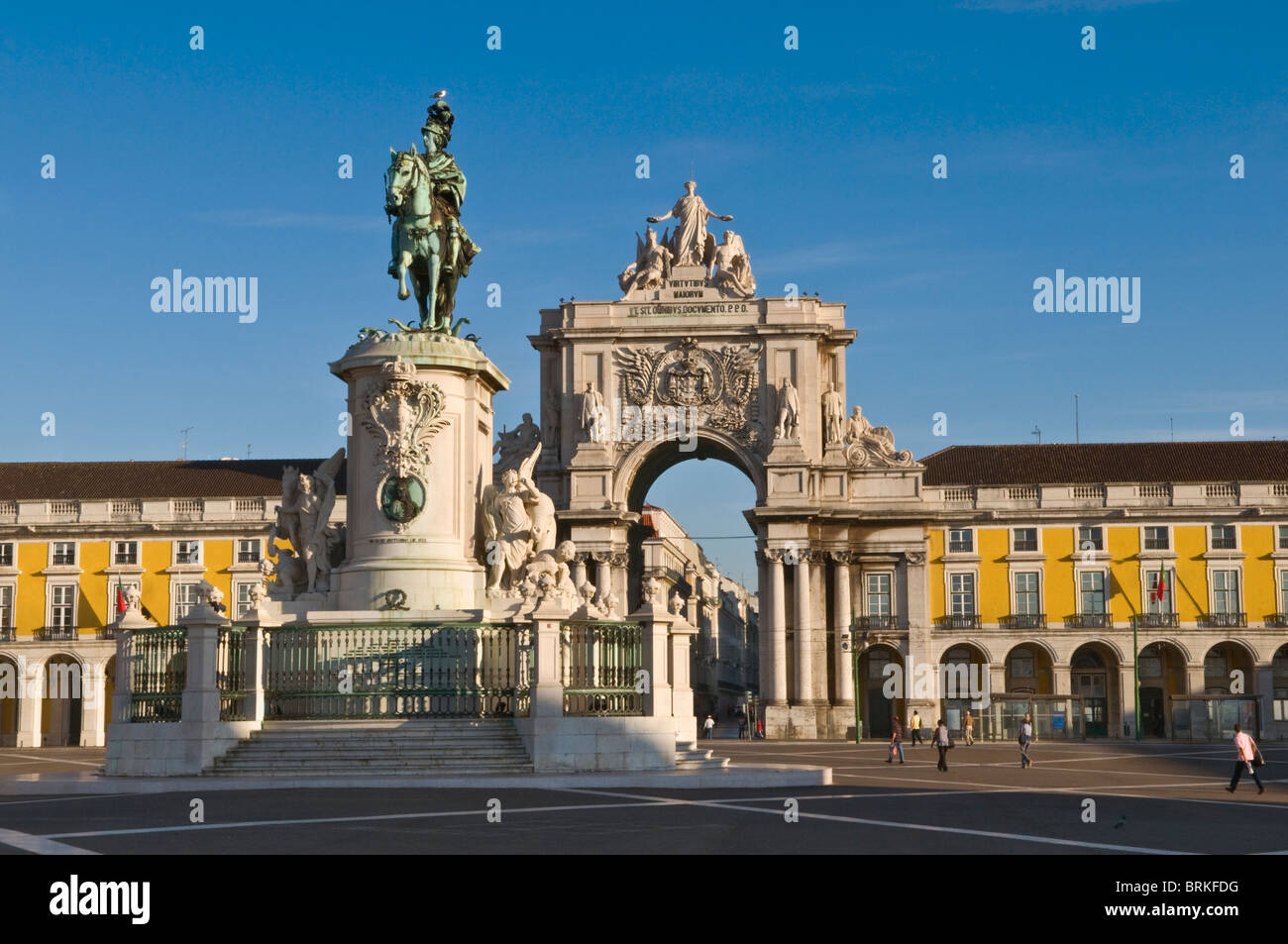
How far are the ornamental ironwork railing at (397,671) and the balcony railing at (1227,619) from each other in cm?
5850

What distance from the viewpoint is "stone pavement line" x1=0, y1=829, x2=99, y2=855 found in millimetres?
14664

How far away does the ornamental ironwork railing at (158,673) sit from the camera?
24047mm

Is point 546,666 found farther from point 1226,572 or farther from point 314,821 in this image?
point 1226,572

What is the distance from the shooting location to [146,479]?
3162 inches

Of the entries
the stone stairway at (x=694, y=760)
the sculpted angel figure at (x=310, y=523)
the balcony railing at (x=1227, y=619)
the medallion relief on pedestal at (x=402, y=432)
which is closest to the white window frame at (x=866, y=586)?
the balcony railing at (x=1227, y=619)

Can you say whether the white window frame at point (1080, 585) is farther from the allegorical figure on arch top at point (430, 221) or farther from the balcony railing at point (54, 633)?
the allegorical figure on arch top at point (430, 221)

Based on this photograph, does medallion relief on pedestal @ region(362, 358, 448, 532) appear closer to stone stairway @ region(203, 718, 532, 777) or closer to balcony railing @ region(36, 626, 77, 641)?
stone stairway @ region(203, 718, 532, 777)

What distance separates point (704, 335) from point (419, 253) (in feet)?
164

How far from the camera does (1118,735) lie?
75500mm
